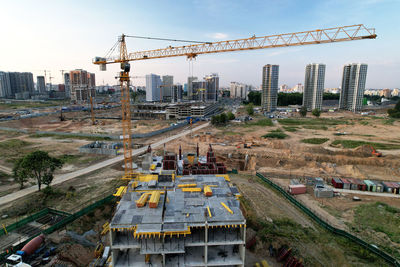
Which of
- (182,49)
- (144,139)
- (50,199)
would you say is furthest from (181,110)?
(50,199)

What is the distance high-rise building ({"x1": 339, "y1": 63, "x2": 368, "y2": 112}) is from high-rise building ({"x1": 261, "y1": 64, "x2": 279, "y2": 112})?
4976 cm

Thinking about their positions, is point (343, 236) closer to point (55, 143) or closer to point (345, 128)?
point (55, 143)

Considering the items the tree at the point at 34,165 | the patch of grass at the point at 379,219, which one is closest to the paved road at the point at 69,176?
the tree at the point at 34,165

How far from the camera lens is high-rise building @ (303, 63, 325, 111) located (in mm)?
138625

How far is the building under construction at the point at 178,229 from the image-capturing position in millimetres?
15703

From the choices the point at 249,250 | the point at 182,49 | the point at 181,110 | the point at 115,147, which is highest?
the point at 182,49

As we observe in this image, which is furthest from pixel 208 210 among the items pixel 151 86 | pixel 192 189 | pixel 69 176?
pixel 151 86

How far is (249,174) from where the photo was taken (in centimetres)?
3988

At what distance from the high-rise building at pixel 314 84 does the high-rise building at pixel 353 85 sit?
19.0m

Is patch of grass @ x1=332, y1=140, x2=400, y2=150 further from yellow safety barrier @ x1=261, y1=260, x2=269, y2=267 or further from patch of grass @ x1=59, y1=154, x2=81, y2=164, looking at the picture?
patch of grass @ x1=59, y1=154, x2=81, y2=164

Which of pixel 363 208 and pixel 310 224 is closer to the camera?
pixel 310 224

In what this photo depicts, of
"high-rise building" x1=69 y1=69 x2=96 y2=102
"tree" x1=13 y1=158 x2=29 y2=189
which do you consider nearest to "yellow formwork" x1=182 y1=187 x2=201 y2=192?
"tree" x1=13 y1=158 x2=29 y2=189

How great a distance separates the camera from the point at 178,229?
1534 cm

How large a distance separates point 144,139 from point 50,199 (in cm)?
3668
